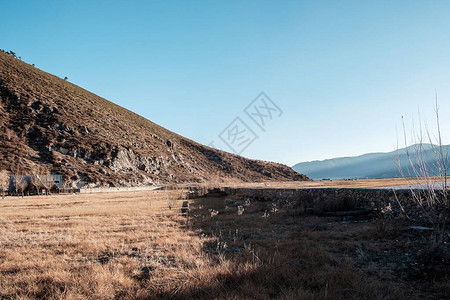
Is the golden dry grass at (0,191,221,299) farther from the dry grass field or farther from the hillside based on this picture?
the hillside

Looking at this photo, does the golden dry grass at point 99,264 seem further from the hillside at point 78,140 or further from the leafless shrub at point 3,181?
the leafless shrub at point 3,181

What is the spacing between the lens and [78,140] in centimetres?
5197

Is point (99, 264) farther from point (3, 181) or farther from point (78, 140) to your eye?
point (78, 140)

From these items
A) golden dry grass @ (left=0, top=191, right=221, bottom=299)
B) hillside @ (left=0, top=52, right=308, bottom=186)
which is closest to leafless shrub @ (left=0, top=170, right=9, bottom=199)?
hillside @ (left=0, top=52, right=308, bottom=186)

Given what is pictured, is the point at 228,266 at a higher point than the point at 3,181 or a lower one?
lower

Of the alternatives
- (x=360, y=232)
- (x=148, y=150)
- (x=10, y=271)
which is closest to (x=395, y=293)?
Result: (x=360, y=232)

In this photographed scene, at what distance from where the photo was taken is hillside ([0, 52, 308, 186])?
1783 inches

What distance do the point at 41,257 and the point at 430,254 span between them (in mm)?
8359

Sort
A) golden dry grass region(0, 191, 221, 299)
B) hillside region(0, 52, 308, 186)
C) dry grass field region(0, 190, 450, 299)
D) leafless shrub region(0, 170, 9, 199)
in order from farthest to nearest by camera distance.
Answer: hillside region(0, 52, 308, 186) < leafless shrub region(0, 170, 9, 199) < golden dry grass region(0, 191, 221, 299) < dry grass field region(0, 190, 450, 299)

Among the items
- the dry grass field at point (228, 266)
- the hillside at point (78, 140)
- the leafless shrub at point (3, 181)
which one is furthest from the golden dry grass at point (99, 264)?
the leafless shrub at point (3, 181)

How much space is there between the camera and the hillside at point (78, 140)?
149ft

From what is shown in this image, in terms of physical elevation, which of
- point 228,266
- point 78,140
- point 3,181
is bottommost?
point 228,266

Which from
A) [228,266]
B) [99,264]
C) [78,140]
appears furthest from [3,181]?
[228,266]

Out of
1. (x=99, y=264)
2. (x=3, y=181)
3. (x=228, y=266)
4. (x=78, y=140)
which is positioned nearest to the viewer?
(x=228, y=266)
